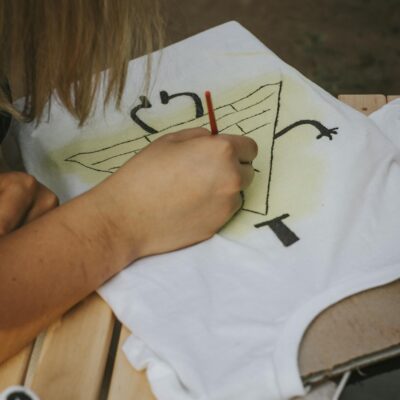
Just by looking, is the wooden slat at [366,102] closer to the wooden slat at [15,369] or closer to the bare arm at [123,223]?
the bare arm at [123,223]

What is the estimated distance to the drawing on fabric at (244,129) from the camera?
0.65 metres

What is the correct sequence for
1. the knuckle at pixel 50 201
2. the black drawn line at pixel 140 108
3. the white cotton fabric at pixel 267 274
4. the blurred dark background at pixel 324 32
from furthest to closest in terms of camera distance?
1. the blurred dark background at pixel 324 32
2. the black drawn line at pixel 140 108
3. the knuckle at pixel 50 201
4. the white cotton fabric at pixel 267 274

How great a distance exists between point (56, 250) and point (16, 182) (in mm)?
95

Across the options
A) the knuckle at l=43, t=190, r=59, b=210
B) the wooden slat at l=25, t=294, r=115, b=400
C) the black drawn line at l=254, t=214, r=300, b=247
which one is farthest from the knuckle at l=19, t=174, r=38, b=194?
the black drawn line at l=254, t=214, r=300, b=247

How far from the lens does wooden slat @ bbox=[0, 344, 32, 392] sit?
520 mm

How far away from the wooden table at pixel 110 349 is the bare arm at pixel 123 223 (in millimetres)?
20

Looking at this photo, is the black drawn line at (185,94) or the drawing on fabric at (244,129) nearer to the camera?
the drawing on fabric at (244,129)

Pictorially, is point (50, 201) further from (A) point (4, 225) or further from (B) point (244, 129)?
(B) point (244, 129)

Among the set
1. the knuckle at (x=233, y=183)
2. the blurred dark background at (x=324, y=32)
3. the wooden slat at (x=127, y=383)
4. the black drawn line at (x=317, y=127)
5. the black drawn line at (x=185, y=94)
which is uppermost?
the black drawn line at (x=185, y=94)

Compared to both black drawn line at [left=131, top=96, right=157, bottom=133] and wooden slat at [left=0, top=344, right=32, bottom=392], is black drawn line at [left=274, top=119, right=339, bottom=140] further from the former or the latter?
wooden slat at [left=0, top=344, right=32, bottom=392]

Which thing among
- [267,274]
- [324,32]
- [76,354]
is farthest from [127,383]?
[324,32]

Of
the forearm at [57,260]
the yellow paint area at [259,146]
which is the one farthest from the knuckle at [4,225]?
the yellow paint area at [259,146]

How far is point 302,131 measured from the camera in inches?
27.7

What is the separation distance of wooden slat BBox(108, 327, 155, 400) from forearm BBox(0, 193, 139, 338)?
78 mm
